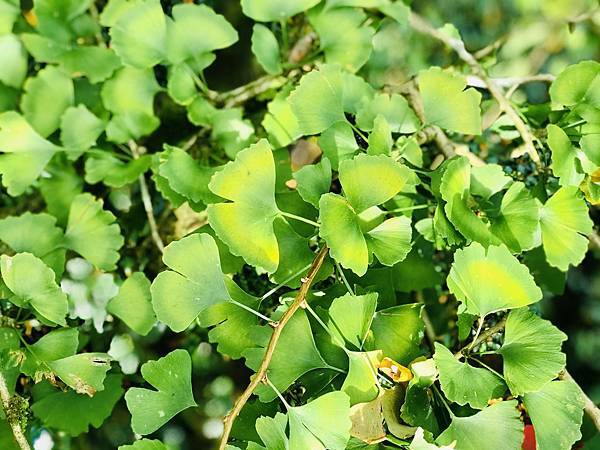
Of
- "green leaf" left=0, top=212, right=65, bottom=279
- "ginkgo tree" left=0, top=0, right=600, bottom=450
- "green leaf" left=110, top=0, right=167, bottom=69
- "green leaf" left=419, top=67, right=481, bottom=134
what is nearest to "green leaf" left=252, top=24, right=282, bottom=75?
"ginkgo tree" left=0, top=0, right=600, bottom=450

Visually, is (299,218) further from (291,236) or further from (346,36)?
(346,36)

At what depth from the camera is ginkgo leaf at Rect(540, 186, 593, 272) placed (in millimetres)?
678

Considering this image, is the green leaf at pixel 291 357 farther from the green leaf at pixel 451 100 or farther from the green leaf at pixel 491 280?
the green leaf at pixel 451 100

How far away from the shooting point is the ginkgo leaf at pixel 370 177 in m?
0.61

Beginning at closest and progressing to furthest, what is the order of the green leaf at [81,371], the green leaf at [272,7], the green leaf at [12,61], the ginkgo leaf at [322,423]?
1. the ginkgo leaf at [322,423]
2. the green leaf at [81,371]
3. the green leaf at [272,7]
4. the green leaf at [12,61]

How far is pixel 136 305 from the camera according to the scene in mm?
783

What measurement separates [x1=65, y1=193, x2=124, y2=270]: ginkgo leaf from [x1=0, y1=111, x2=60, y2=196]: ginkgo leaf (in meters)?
0.08

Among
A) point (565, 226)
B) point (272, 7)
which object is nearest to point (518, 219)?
point (565, 226)

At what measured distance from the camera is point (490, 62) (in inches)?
38.0

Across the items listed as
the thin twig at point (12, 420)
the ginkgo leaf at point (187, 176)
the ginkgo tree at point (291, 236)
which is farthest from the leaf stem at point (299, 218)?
the thin twig at point (12, 420)

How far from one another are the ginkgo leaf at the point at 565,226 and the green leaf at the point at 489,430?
0.17m

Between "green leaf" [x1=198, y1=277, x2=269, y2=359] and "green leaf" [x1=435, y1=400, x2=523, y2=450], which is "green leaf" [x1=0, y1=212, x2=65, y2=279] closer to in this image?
"green leaf" [x1=198, y1=277, x2=269, y2=359]

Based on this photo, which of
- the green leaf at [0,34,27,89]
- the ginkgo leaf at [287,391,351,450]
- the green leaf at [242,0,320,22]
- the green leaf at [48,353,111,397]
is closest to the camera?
the ginkgo leaf at [287,391,351,450]

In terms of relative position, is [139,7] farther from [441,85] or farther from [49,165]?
[441,85]
